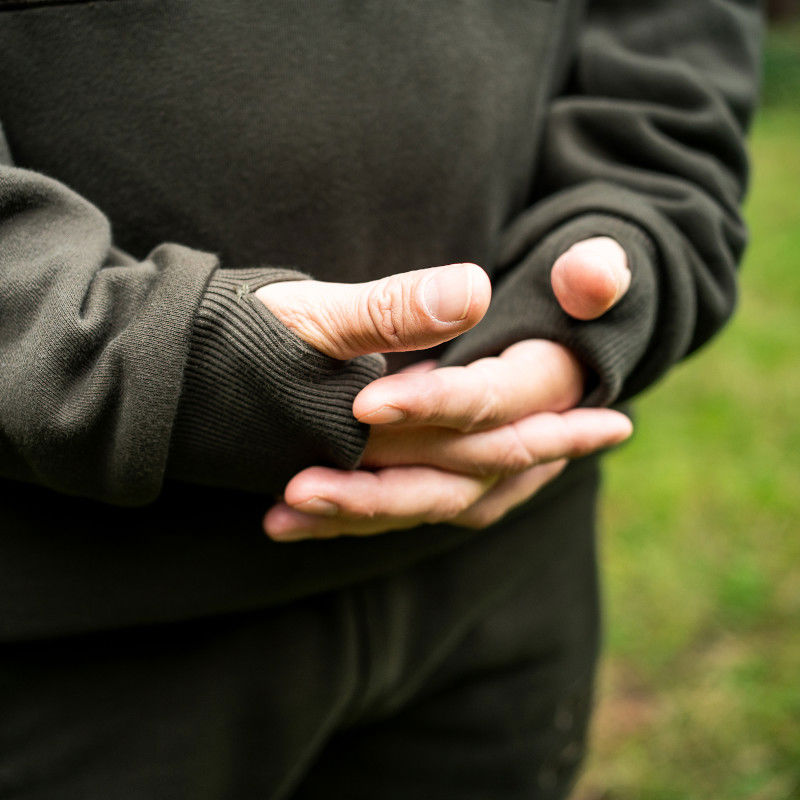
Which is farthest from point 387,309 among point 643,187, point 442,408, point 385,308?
point 643,187

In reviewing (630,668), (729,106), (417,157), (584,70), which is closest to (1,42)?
(417,157)

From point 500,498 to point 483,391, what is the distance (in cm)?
18

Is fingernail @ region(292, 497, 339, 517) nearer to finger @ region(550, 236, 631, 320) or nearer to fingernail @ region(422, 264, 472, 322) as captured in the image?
fingernail @ region(422, 264, 472, 322)

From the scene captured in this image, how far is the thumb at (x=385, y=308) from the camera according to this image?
0.59 m

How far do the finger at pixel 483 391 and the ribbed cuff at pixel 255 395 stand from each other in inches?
1.3

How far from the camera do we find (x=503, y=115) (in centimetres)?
87

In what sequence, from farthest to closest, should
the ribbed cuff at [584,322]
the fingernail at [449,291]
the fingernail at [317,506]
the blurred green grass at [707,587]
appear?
the blurred green grass at [707,587]
the ribbed cuff at [584,322]
the fingernail at [317,506]
the fingernail at [449,291]

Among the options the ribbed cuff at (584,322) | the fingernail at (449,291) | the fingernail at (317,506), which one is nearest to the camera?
the fingernail at (449,291)

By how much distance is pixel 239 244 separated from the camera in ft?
2.60

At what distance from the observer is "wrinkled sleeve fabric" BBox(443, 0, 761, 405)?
0.82 metres

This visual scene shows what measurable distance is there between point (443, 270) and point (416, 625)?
523 mm

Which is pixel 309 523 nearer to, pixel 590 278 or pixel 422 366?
pixel 422 366

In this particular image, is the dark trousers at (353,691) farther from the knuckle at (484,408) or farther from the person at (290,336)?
the knuckle at (484,408)

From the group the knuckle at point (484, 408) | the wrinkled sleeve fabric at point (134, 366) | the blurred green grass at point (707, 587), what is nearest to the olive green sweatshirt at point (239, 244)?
the wrinkled sleeve fabric at point (134, 366)
